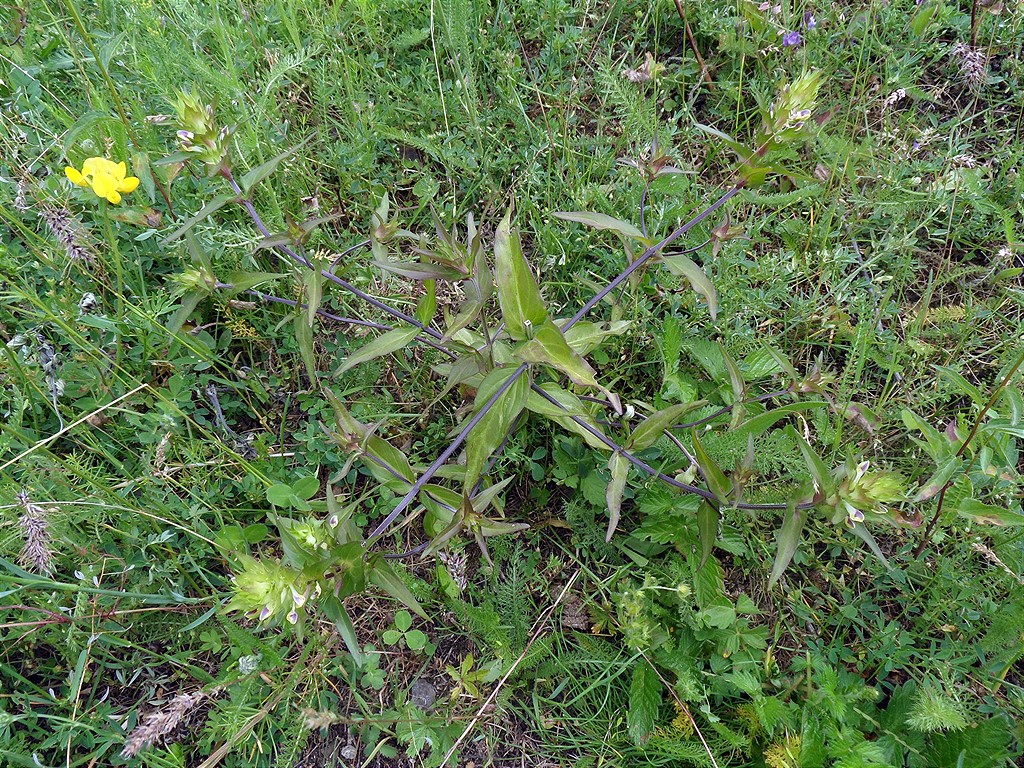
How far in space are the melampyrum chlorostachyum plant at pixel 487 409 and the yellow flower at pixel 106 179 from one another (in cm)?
30

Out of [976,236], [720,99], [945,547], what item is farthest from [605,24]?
[945,547]

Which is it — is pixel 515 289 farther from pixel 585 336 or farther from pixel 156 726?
pixel 156 726

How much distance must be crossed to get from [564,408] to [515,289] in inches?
17.0

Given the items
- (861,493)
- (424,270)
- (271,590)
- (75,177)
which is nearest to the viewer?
(271,590)

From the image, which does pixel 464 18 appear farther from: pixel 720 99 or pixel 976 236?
pixel 976 236

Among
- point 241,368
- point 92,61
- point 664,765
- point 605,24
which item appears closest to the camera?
point 664,765

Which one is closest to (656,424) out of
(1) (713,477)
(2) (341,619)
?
(1) (713,477)

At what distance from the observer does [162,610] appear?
2.11 metres

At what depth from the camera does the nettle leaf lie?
76.7 inches

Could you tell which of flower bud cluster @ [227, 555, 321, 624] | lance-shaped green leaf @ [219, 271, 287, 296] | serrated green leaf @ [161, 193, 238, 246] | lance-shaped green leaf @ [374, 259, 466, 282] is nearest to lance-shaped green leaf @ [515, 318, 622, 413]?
lance-shaped green leaf @ [374, 259, 466, 282]

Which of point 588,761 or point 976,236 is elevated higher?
point 976,236

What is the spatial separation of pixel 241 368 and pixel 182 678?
3.49 feet

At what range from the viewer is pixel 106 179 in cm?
198

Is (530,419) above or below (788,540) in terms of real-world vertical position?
below
